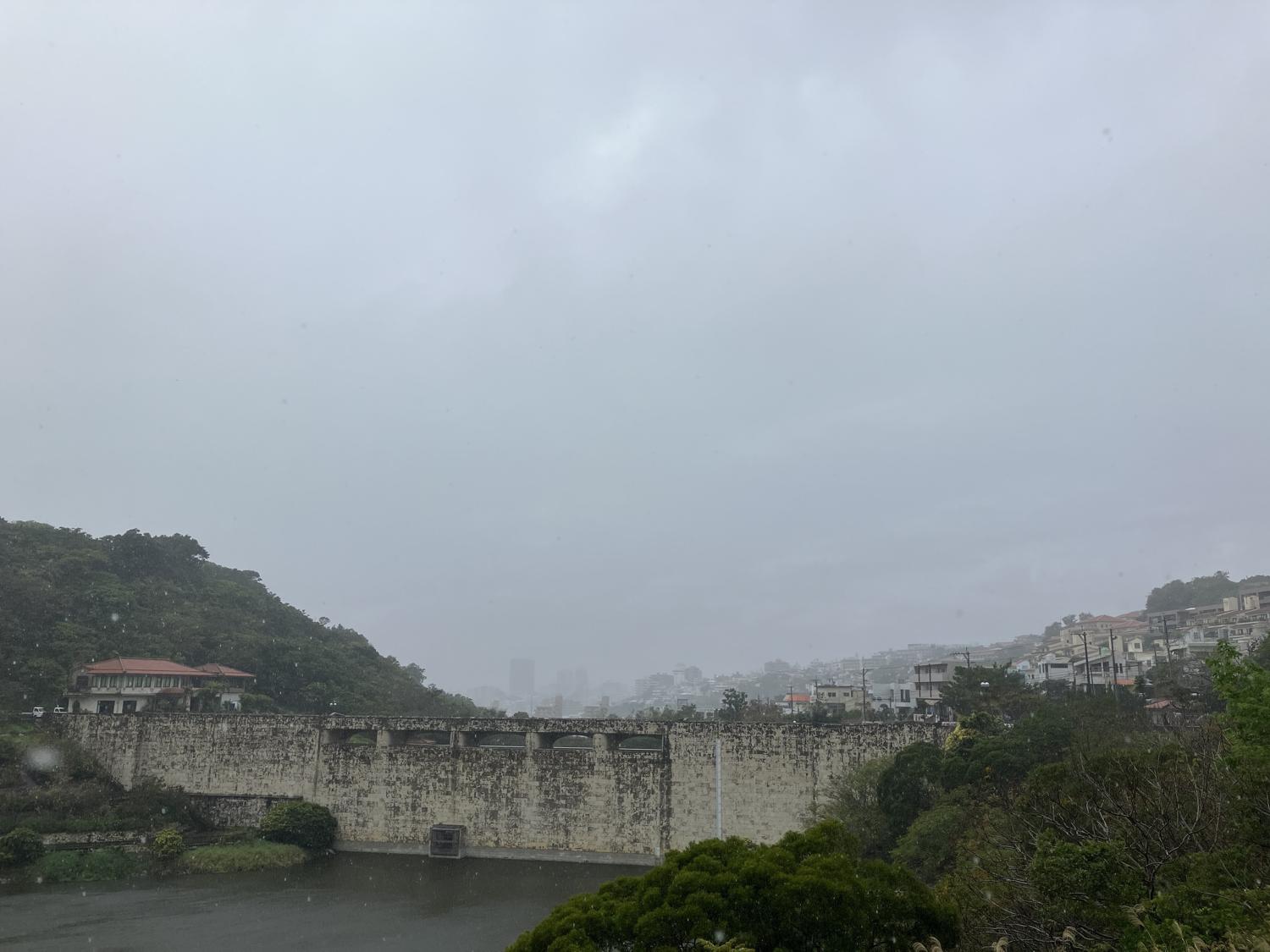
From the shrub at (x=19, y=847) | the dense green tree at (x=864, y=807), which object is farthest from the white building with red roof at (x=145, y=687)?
the dense green tree at (x=864, y=807)

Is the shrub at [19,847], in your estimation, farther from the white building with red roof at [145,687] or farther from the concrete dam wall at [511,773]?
the white building with red roof at [145,687]

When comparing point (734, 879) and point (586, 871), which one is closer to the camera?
point (734, 879)

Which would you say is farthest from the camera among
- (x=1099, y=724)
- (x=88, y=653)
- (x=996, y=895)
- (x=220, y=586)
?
(x=220, y=586)

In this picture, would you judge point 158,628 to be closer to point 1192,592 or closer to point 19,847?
point 19,847

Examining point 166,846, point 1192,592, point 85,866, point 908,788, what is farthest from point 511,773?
point 1192,592

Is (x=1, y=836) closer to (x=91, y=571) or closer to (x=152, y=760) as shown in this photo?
(x=152, y=760)

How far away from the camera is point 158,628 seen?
109 feet

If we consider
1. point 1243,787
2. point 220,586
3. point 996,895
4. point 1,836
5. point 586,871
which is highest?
point 220,586

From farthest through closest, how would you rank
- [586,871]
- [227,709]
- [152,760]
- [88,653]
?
[227,709] < [88,653] < [152,760] < [586,871]

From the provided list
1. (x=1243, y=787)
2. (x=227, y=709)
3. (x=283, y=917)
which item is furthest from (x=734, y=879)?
(x=227, y=709)

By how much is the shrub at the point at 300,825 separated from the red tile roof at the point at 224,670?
879 centimetres

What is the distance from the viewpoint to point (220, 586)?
1594 inches

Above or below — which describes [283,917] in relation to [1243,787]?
below

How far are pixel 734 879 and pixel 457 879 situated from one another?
16.7 meters
